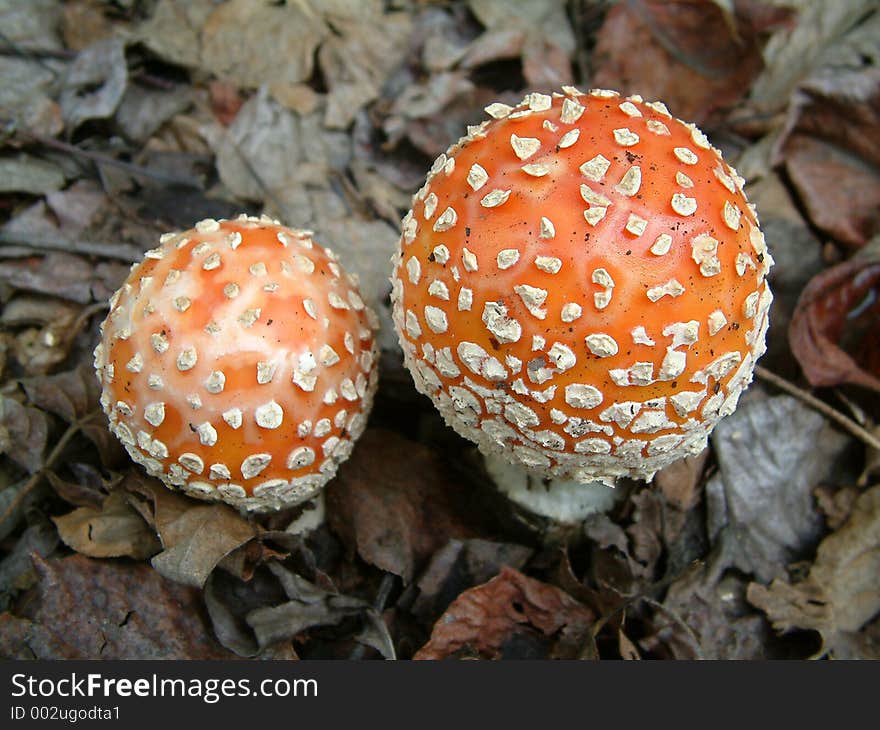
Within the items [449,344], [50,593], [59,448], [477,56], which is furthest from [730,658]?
[477,56]

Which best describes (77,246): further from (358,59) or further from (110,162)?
(358,59)

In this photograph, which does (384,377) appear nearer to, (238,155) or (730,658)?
(238,155)

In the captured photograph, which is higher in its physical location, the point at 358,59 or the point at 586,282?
the point at 586,282

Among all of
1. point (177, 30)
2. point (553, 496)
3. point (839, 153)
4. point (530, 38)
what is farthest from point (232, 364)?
point (839, 153)

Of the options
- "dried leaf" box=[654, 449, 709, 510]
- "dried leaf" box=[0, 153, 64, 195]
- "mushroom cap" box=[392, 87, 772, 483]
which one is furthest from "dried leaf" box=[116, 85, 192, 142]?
"dried leaf" box=[654, 449, 709, 510]

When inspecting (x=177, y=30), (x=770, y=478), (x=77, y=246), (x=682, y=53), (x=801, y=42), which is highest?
(x=801, y=42)
